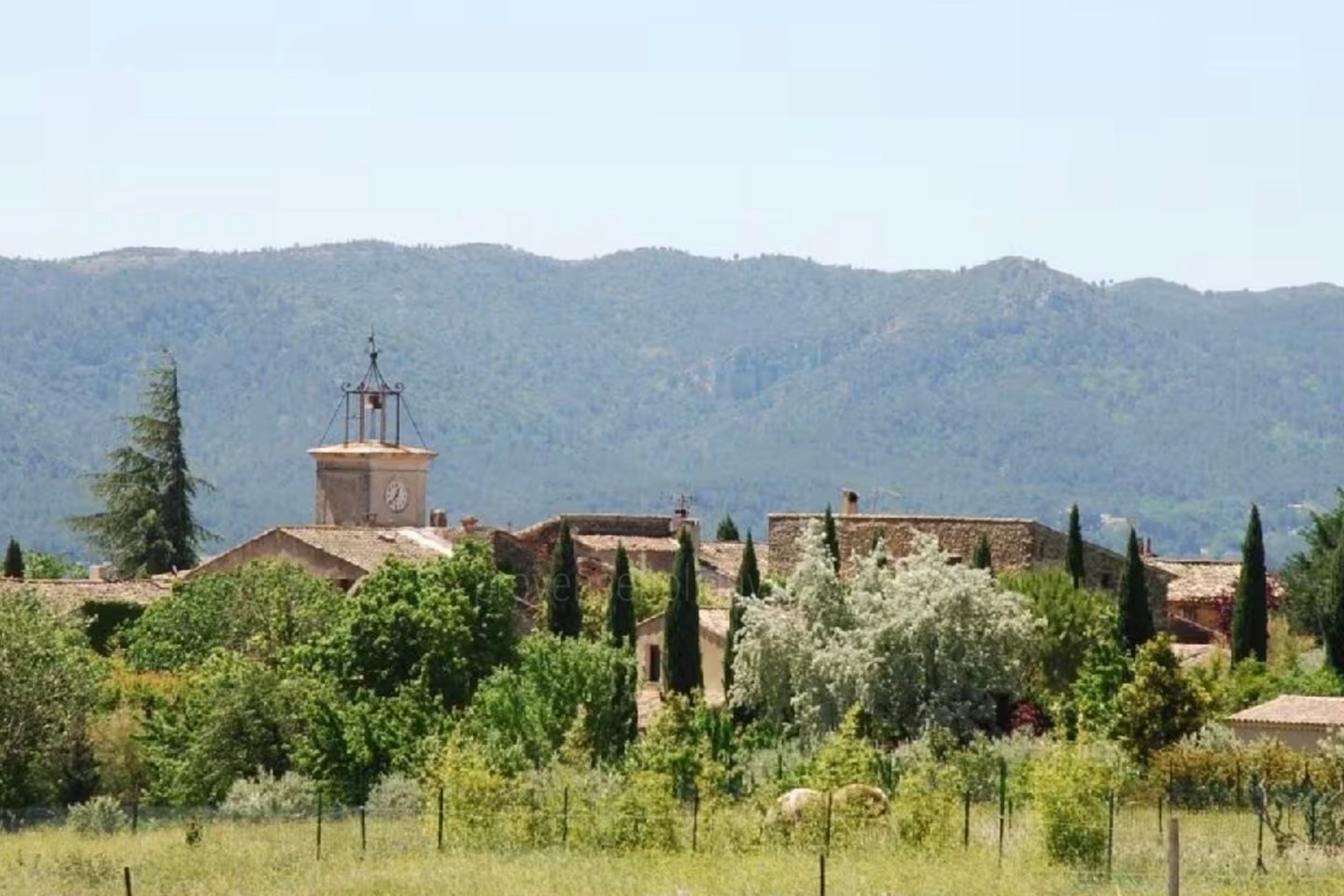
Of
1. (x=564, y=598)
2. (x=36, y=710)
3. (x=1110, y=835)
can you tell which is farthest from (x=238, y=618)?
(x=1110, y=835)

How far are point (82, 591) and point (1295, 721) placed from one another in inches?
1228

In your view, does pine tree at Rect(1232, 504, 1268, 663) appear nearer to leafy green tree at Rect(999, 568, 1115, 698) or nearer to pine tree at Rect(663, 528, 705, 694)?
leafy green tree at Rect(999, 568, 1115, 698)

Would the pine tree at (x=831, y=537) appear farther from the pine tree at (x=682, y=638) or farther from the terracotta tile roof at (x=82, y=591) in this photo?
the terracotta tile roof at (x=82, y=591)

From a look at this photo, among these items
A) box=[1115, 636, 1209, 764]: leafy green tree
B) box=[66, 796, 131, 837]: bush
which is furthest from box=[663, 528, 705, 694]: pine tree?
box=[66, 796, 131, 837]: bush

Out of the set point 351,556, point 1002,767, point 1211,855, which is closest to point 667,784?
point 1002,767

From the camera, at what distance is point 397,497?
97.2 meters

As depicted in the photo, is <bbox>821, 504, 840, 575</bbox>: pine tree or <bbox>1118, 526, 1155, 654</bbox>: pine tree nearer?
<bbox>1118, 526, 1155, 654</bbox>: pine tree

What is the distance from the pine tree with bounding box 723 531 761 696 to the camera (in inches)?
2805

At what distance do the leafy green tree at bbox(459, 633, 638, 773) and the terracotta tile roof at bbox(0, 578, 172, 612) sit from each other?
1428cm

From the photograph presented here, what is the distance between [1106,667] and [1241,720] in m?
4.71

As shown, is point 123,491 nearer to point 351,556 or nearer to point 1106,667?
point 351,556

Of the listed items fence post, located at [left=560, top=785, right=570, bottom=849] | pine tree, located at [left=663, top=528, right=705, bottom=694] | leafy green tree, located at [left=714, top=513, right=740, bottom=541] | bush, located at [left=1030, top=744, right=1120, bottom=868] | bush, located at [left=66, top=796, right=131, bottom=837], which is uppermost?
leafy green tree, located at [left=714, top=513, right=740, bottom=541]

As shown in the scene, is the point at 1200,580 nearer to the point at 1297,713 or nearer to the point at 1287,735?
the point at 1297,713

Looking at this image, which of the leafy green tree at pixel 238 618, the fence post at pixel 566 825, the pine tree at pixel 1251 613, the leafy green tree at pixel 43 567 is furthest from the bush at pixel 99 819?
the leafy green tree at pixel 43 567
